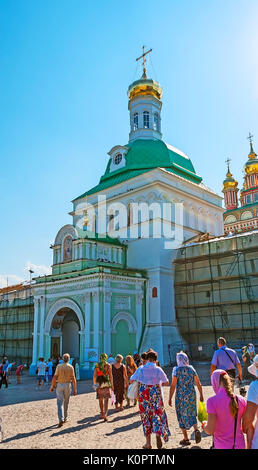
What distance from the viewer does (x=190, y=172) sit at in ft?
97.6

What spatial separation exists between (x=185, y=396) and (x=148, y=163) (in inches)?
931

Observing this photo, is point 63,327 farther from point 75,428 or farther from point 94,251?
point 75,428

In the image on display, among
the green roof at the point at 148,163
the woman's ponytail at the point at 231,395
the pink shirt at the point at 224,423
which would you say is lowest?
the pink shirt at the point at 224,423

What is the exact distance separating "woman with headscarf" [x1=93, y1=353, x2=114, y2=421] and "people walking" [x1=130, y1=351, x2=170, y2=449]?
9.11ft

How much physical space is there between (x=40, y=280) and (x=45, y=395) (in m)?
12.6

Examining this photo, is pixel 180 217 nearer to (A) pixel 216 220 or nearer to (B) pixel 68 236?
(A) pixel 216 220

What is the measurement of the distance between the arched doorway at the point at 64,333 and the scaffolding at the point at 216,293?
22.3 feet

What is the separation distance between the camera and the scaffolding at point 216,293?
21.5 metres

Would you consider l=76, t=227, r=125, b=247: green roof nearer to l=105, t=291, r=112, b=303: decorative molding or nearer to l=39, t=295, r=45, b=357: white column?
l=105, t=291, r=112, b=303: decorative molding

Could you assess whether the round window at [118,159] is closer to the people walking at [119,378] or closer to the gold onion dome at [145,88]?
the gold onion dome at [145,88]

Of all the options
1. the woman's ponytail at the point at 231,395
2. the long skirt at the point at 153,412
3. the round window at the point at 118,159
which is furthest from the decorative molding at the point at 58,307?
the woman's ponytail at the point at 231,395

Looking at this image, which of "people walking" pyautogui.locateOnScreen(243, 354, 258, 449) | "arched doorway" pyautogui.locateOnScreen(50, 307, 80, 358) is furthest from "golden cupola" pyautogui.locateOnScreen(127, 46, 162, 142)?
"people walking" pyautogui.locateOnScreen(243, 354, 258, 449)
